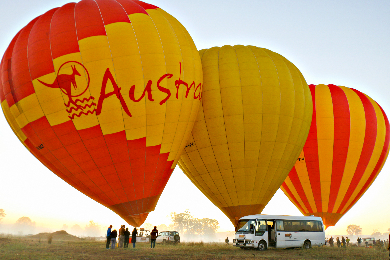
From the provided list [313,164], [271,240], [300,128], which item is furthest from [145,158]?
[313,164]

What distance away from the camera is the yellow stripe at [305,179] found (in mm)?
28594

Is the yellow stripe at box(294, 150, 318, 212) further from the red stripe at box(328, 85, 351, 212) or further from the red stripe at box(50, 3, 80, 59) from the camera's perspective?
the red stripe at box(50, 3, 80, 59)

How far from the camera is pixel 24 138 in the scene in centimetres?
1864

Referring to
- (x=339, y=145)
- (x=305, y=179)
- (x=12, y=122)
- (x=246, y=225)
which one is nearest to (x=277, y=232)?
(x=246, y=225)

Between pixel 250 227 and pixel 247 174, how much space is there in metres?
3.34

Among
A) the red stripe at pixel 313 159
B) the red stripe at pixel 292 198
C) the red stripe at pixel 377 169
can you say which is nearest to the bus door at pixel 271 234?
the red stripe at pixel 313 159

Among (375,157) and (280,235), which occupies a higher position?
(375,157)

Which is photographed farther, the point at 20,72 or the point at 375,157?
the point at 375,157

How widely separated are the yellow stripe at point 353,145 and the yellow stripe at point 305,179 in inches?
68.7

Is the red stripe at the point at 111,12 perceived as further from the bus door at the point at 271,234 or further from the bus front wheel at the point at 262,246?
the bus front wheel at the point at 262,246

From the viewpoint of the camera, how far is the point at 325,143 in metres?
28.2

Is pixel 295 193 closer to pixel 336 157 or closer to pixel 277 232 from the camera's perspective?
pixel 336 157

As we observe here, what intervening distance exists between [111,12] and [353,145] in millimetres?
19872

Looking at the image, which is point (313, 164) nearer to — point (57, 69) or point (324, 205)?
point (324, 205)
